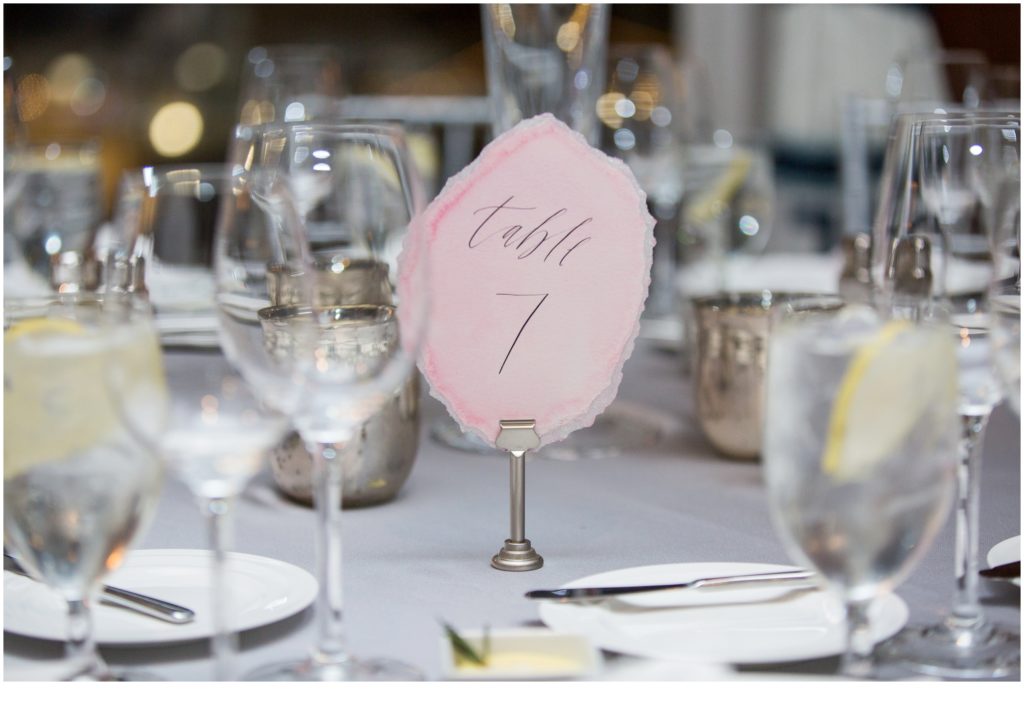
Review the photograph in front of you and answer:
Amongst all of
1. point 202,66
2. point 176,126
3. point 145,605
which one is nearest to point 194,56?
point 202,66

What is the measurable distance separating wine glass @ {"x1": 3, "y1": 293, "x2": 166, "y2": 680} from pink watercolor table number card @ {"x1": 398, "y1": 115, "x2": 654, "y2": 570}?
25 cm

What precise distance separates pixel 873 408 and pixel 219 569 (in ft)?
1.08

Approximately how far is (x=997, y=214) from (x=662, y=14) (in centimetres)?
519

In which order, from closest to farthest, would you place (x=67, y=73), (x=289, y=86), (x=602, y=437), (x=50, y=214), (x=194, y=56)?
1. (x=602, y=437)
2. (x=50, y=214)
3. (x=289, y=86)
4. (x=67, y=73)
5. (x=194, y=56)

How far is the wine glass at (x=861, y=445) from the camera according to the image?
0.59 m

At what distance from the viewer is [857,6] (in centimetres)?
414

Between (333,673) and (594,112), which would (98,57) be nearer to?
(594,112)

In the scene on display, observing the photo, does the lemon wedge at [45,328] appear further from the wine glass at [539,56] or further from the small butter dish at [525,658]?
the wine glass at [539,56]

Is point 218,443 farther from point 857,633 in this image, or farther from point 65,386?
point 857,633

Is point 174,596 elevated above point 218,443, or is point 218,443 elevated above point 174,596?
point 218,443

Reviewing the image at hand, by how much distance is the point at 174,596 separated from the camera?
2.58 feet

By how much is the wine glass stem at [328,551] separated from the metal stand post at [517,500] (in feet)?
0.69

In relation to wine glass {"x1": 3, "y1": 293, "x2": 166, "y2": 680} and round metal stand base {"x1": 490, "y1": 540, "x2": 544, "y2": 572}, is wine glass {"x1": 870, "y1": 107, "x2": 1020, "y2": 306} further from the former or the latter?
wine glass {"x1": 3, "y1": 293, "x2": 166, "y2": 680}

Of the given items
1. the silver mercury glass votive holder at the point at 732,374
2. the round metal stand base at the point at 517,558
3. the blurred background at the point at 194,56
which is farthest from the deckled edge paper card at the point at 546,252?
the blurred background at the point at 194,56
